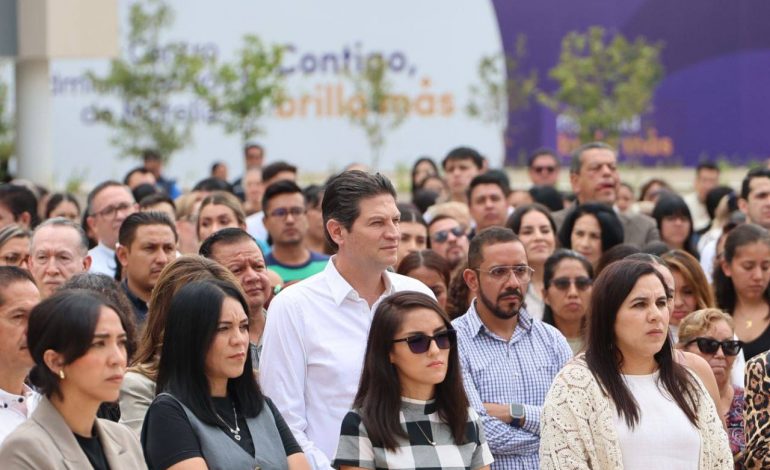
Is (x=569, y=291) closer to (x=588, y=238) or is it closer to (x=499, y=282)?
(x=499, y=282)

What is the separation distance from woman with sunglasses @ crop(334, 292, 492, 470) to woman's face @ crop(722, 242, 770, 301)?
14.4 feet

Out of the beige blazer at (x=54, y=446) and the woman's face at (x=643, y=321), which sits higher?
the woman's face at (x=643, y=321)

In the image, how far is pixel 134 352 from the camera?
6645mm

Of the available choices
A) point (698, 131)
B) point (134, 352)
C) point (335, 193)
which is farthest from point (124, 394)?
point (698, 131)

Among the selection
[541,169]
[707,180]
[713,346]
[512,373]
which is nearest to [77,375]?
[512,373]

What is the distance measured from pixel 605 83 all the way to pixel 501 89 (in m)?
2.34

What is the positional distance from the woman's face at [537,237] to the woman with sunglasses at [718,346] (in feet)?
6.93

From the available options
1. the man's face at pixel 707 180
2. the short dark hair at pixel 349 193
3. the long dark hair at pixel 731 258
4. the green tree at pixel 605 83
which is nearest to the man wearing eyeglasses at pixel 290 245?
the long dark hair at pixel 731 258

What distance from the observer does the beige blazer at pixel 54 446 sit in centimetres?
493

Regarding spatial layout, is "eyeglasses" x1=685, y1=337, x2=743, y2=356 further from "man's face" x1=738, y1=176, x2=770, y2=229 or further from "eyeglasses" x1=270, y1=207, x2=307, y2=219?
"man's face" x1=738, y1=176, x2=770, y2=229

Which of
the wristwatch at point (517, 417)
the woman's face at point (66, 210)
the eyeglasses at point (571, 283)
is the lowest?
the wristwatch at point (517, 417)

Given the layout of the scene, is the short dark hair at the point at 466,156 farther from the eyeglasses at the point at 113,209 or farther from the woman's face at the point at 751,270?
the woman's face at the point at 751,270

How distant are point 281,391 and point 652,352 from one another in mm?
→ 1653

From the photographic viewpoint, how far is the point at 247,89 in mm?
29172
